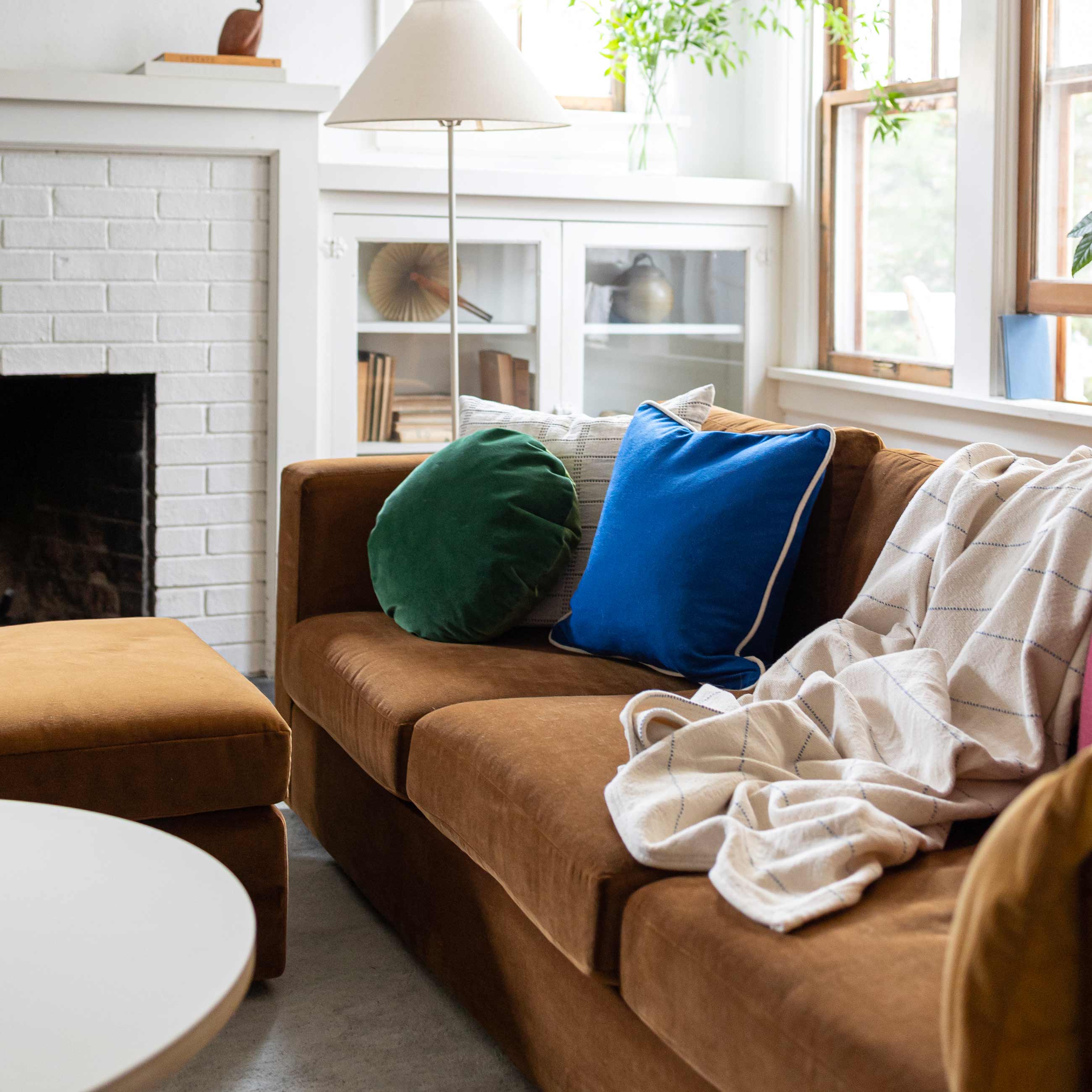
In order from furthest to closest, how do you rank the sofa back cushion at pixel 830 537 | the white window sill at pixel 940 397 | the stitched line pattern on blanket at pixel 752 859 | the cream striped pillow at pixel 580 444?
the white window sill at pixel 940 397 < the cream striped pillow at pixel 580 444 < the sofa back cushion at pixel 830 537 < the stitched line pattern on blanket at pixel 752 859

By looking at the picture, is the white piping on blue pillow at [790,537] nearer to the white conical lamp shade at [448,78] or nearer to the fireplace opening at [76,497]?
the white conical lamp shade at [448,78]

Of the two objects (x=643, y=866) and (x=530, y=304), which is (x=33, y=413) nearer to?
(x=530, y=304)

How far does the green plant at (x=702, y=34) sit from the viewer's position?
3.55 meters

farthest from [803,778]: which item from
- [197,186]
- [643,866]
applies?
[197,186]

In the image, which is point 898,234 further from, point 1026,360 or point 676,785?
point 676,785

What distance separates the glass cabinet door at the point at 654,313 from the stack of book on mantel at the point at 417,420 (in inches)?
15.6

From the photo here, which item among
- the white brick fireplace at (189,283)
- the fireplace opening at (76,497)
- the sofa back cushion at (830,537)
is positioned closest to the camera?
the sofa back cushion at (830,537)

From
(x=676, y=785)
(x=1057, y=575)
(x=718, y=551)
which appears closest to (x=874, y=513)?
(x=718, y=551)

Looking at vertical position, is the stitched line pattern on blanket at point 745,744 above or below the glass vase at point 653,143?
below

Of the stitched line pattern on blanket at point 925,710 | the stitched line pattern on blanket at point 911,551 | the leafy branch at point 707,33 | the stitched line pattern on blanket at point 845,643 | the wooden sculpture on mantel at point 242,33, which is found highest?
the leafy branch at point 707,33

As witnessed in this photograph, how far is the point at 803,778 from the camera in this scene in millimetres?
1430

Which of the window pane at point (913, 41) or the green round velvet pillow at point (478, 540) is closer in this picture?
the green round velvet pillow at point (478, 540)

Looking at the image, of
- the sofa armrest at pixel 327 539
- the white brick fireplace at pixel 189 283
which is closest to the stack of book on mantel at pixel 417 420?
the white brick fireplace at pixel 189 283

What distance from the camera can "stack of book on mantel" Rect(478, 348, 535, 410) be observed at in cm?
373
